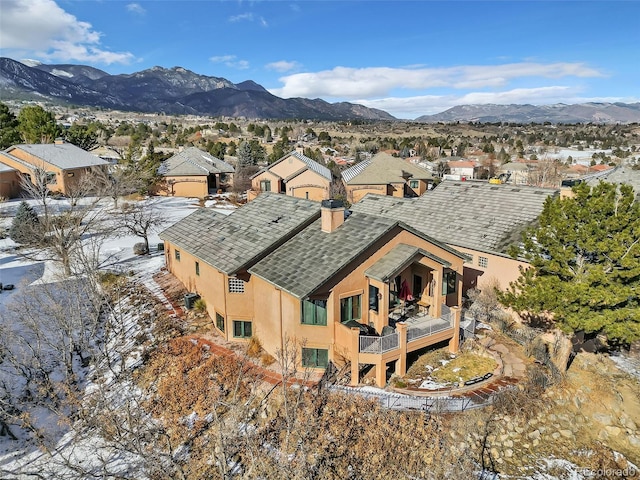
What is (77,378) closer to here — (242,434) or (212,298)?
(212,298)

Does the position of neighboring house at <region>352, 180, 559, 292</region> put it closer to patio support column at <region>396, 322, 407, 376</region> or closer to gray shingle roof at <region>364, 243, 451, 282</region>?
gray shingle roof at <region>364, 243, 451, 282</region>

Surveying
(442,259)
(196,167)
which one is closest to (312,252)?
(442,259)

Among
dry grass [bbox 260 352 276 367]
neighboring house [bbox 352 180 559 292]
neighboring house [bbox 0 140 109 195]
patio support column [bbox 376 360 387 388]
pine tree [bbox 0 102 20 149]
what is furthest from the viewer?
pine tree [bbox 0 102 20 149]

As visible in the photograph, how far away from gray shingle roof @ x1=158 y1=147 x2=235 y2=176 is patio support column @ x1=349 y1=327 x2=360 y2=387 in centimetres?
4752

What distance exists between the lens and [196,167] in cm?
6081

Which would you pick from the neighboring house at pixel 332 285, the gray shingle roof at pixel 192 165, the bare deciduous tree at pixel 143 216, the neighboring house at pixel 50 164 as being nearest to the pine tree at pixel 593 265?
the neighboring house at pixel 332 285

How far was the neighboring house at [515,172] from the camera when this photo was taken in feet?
246

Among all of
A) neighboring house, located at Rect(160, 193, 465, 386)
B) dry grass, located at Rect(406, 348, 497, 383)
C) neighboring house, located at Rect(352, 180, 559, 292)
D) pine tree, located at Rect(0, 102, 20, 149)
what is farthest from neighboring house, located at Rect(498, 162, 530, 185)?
pine tree, located at Rect(0, 102, 20, 149)

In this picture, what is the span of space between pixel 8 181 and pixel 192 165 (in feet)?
71.1

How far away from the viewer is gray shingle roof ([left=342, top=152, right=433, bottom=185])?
56562mm

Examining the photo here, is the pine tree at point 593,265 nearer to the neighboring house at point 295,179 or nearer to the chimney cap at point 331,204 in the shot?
the chimney cap at point 331,204

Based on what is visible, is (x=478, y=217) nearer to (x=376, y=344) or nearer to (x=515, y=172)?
(x=376, y=344)

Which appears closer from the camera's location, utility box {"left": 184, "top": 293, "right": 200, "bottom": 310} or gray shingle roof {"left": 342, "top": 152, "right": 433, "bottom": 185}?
utility box {"left": 184, "top": 293, "right": 200, "bottom": 310}

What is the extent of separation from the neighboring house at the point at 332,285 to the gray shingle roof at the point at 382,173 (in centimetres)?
3333
